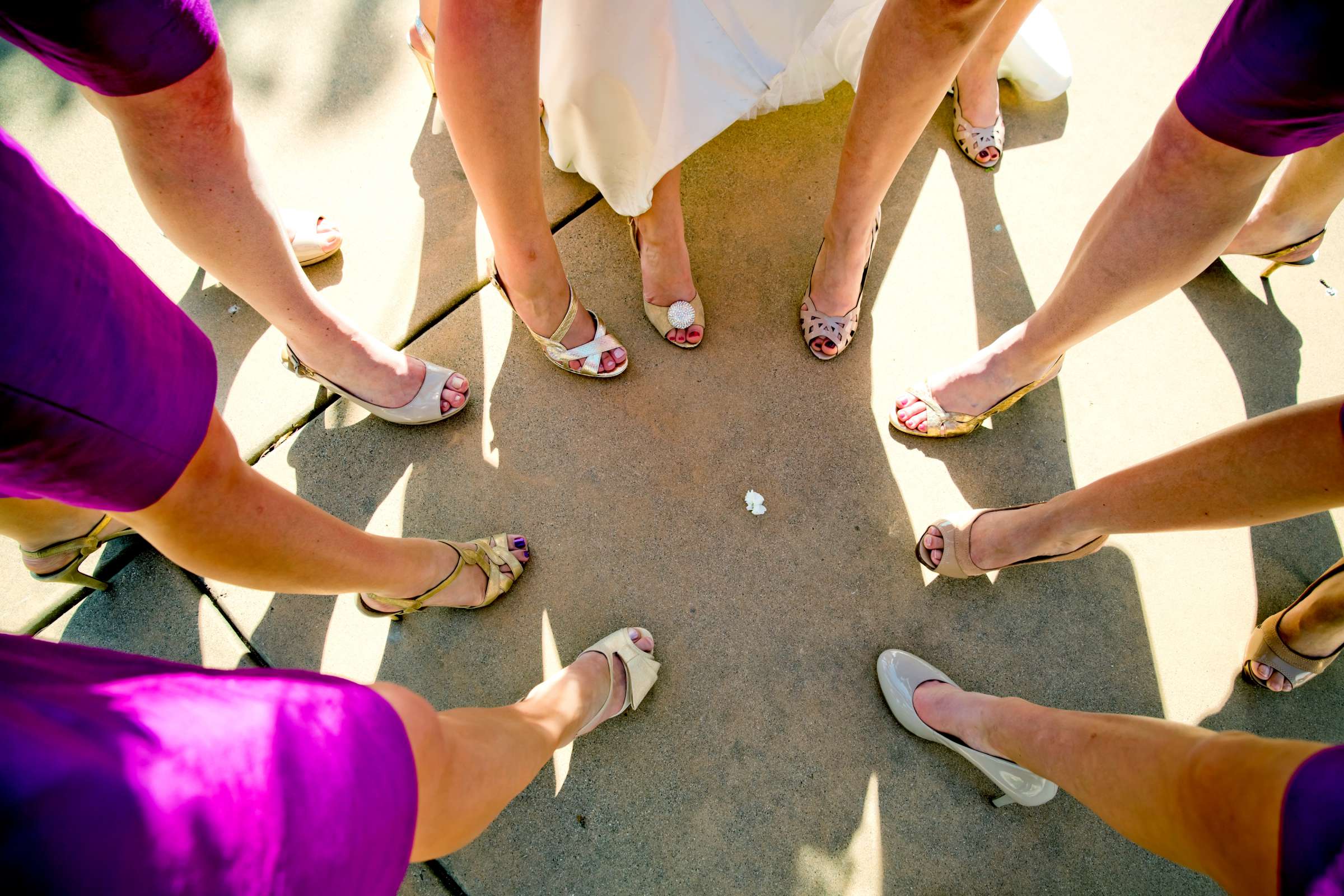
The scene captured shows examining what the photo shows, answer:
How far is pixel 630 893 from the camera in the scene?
1.51m

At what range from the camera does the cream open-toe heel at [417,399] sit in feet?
5.70

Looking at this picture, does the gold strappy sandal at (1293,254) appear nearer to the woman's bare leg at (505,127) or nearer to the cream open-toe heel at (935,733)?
the cream open-toe heel at (935,733)

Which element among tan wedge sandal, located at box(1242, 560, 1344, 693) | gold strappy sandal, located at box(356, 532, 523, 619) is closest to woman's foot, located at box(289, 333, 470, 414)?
gold strappy sandal, located at box(356, 532, 523, 619)

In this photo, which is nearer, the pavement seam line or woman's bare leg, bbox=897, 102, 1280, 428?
woman's bare leg, bbox=897, 102, 1280, 428

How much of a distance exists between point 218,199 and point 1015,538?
181 cm

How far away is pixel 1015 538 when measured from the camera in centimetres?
160

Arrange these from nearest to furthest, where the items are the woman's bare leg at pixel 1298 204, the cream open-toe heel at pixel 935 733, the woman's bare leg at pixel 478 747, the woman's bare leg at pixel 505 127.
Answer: the woman's bare leg at pixel 478 747 < the woman's bare leg at pixel 505 127 < the cream open-toe heel at pixel 935 733 < the woman's bare leg at pixel 1298 204

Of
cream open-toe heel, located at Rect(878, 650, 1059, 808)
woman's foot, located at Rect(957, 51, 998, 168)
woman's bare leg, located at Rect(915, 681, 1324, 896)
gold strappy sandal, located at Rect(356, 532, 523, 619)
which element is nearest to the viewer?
woman's bare leg, located at Rect(915, 681, 1324, 896)

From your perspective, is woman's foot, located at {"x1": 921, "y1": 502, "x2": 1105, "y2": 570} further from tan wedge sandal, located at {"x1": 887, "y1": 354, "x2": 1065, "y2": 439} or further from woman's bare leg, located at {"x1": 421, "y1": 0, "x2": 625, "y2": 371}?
woman's bare leg, located at {"x1": 421, "y1": 0, "x2": 625, "y2": 371}

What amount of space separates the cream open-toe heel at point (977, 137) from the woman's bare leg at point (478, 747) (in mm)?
1986

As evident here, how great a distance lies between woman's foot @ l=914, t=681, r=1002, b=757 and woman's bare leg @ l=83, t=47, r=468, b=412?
162cm

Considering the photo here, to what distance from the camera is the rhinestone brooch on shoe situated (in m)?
1.93

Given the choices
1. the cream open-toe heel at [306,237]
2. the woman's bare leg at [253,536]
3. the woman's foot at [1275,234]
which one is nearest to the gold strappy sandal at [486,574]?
the woman's bare leg at [253,536]

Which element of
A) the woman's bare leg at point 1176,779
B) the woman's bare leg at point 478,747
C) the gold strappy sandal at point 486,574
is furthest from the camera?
the gold strappy sandal at point 486,574
